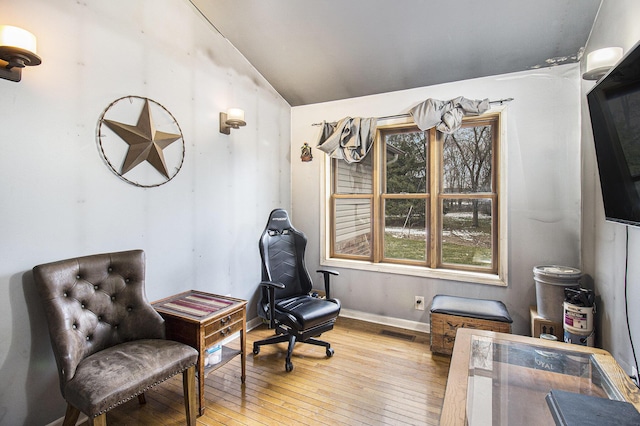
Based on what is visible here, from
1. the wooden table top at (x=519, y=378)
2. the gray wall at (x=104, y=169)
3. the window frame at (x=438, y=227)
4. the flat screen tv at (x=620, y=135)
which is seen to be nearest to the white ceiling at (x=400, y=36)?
the gray wall at (x=104, y=169)

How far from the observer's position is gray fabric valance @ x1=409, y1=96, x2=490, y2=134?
290 centimetres

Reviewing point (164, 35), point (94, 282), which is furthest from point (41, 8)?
point (94, 282)

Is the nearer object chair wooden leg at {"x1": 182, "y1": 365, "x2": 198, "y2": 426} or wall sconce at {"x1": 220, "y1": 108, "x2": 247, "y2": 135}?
chair wooden leg at {"x1": 182, "y1": 365, "x2": 198, "y2": 426}

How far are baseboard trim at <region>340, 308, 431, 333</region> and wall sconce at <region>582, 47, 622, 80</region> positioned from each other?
2.50 metres

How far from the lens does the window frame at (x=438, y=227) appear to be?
2.90 metres

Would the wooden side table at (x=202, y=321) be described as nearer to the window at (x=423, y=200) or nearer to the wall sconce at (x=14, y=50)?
the wall sconce at (x=14, y=50)

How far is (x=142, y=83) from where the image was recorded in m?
2.25

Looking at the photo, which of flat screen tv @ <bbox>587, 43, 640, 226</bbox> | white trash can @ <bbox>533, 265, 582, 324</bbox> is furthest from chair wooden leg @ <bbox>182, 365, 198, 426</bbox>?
white trash can @ <bbox>533, 265, 582, 324</bbox>

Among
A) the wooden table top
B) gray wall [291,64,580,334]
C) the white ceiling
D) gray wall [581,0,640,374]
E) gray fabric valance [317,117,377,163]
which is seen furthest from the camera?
gray fabric valance [317,117,377,163]

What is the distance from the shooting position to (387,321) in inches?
135

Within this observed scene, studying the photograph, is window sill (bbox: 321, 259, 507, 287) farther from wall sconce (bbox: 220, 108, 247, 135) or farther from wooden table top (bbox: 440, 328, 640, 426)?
wall sconce (bbox: 220, 108, 247, 135)

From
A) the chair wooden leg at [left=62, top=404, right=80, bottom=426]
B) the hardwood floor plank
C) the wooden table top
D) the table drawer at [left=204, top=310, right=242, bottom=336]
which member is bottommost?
the hardwood floor plank

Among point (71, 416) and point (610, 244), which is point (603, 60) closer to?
point (610, 244)

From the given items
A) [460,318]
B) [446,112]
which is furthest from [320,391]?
[446,112]
